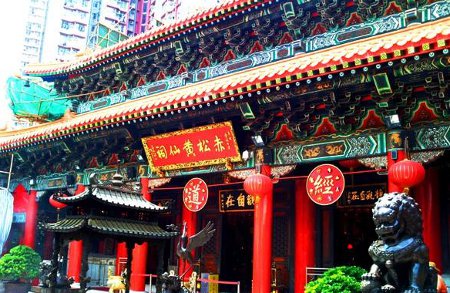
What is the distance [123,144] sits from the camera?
12711 mm

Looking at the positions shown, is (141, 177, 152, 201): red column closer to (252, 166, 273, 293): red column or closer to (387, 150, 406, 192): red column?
(252, 166, 273, 293): red column

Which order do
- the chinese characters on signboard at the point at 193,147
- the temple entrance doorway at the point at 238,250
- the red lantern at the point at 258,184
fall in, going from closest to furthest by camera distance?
the red lantern at the point at 258,184 < the chinese characters on signboard at the point at 193,147 < the temple entrance doorway at the point at 238,250

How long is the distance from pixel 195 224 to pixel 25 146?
5.60 meters

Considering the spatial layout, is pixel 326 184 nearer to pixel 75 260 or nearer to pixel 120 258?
pixel 120 258

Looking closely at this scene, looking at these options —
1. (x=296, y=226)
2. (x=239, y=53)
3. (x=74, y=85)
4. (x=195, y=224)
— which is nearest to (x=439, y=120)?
(x=296, y=226)

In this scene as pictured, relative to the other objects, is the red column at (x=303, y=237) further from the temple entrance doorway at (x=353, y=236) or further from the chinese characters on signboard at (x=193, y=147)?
the chinese characters on signboard at (x=193, y=147)

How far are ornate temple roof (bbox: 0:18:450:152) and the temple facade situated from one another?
30 millimetres

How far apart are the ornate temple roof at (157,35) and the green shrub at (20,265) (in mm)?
6021

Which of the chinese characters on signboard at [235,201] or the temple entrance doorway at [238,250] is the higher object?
the chinese characters on signboard at [235,201]

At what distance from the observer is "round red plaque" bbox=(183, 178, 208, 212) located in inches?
432

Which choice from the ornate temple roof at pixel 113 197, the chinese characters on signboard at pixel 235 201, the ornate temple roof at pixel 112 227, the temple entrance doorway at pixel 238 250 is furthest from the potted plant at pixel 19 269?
the ornate temple roof at pixel 113 197

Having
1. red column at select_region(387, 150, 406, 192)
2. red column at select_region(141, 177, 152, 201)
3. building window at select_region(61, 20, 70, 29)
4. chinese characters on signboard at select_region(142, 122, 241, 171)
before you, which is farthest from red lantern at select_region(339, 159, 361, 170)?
building window at select_region(61, 20, 70, 29)

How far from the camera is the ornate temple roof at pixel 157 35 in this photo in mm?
11334

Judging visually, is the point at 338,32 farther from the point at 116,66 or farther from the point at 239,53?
the point at 116,66
